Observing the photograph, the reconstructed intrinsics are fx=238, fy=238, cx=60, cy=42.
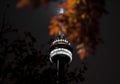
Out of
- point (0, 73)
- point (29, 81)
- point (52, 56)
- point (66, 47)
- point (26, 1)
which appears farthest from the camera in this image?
point (52, 56)

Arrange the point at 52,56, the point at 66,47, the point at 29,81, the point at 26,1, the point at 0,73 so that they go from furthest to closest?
1. the point at 52,56
2. the point at 66,47
3. the point at 29,81
4. the point at 0,73
5. the point at 26,1

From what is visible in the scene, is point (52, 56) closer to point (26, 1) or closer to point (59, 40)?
Answer: point (59, 40)

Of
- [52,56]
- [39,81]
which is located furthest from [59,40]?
[39,81]

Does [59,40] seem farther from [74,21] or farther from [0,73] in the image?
[74,21]

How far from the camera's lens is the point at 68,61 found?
44.7 meters

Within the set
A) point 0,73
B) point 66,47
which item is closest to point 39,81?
point 0,73

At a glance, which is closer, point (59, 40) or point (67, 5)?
point (67, 5)

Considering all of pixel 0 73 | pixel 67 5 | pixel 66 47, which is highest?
pixel 66 47

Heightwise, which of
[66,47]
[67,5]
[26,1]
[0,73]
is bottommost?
[26,1]

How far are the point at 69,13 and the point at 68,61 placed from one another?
1537 inches

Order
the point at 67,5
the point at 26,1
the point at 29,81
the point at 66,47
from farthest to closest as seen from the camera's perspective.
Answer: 1. the point at 66,47
2. the point at 29,81
3. the point at 67,5
4. the point at 26,1

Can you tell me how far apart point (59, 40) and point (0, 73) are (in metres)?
A: 31.4

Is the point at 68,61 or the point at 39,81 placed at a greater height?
the point at 68,61

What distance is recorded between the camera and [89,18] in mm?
6062
